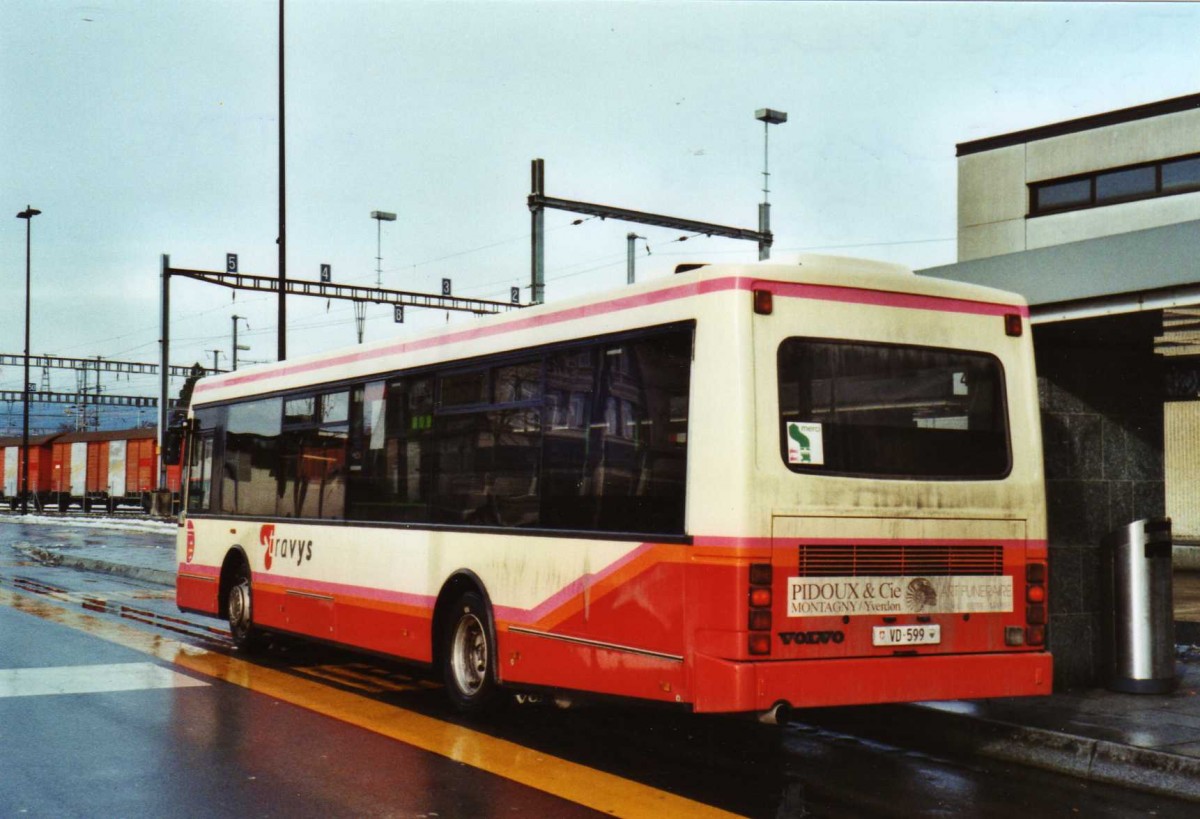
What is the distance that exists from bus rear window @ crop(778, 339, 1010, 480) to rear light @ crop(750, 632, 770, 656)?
2.95 ft

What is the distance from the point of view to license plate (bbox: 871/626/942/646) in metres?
7.20

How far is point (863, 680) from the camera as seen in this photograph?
7.11 meters

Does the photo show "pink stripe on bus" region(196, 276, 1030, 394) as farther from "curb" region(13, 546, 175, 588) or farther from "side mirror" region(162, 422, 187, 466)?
"curb" region(13, 546, 175, 588)

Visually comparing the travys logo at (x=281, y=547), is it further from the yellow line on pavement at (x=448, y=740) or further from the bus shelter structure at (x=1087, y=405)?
the bus shelter structure at (x=1087, y=405)

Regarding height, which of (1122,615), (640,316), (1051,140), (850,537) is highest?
(1051,140)

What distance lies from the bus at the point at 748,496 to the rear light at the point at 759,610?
0.6 inches

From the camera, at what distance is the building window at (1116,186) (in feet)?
105

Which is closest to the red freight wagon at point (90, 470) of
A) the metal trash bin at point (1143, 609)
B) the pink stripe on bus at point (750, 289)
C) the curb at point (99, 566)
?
the curb at point (99, 566)

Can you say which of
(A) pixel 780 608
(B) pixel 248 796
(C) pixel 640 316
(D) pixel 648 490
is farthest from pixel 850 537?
(B) pixel 248 796

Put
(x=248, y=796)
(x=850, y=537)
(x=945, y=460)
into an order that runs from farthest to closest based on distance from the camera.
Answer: (x=945, y=460)
(x=850, y=537)
(x=248, y=796)

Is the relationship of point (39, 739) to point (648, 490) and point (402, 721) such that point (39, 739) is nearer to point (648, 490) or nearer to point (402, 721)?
point (402, 721)

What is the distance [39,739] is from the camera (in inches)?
319

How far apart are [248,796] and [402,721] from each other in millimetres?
2468

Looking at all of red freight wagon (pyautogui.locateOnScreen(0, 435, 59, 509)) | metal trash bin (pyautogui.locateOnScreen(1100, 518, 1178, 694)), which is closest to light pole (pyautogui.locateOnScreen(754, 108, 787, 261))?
metal trash bin (pyautogui.locateOnScreen(1100, 518, 1178, 694))
